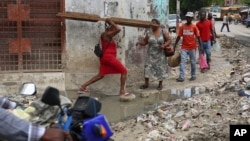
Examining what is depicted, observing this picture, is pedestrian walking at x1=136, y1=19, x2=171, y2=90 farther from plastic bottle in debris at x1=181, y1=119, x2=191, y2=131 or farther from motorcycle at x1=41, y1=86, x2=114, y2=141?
motorcycle at x1=41, y1=86, x2=114, y2=141

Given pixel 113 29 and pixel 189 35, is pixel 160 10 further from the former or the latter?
pixel 113 29

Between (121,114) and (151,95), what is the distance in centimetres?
146

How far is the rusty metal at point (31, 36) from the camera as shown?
320 inches

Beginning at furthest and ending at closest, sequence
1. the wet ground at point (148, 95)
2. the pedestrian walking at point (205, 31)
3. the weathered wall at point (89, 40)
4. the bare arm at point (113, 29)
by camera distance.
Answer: the pedestrian walking at point (205, 31), the weathered wall at point (89, 40), the bare arm at point (113, 29), the wet ground at point (148, 95)

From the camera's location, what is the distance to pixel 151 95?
27.7 feet

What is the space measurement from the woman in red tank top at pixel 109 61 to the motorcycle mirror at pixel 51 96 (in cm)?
546

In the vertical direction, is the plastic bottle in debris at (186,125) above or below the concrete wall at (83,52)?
below

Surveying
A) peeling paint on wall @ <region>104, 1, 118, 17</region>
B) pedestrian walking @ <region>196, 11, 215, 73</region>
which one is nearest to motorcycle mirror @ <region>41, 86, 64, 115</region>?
peeling paint on wall @ <region>104, 1, 118, 17</region>

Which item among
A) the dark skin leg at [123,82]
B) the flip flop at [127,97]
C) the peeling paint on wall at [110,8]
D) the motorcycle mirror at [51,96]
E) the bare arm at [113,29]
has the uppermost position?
the peeling paint on wall at [110,8]

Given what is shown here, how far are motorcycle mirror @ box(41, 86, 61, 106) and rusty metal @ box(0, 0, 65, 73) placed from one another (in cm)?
599

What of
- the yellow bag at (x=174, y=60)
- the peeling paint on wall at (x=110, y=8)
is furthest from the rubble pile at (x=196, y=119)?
the peeling paint on wall at (x=110, y=8)

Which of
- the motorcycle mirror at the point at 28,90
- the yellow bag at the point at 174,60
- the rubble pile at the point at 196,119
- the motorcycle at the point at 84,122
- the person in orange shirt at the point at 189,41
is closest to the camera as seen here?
the motorcycle at the point at 84,122

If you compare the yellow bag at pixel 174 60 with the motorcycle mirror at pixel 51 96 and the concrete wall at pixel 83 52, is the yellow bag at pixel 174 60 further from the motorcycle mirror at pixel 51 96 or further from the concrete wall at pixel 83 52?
the motorcycle mirror at pixel 51 96

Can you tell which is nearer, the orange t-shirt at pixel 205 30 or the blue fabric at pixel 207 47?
the orange t-shirt at pixel 205 30
